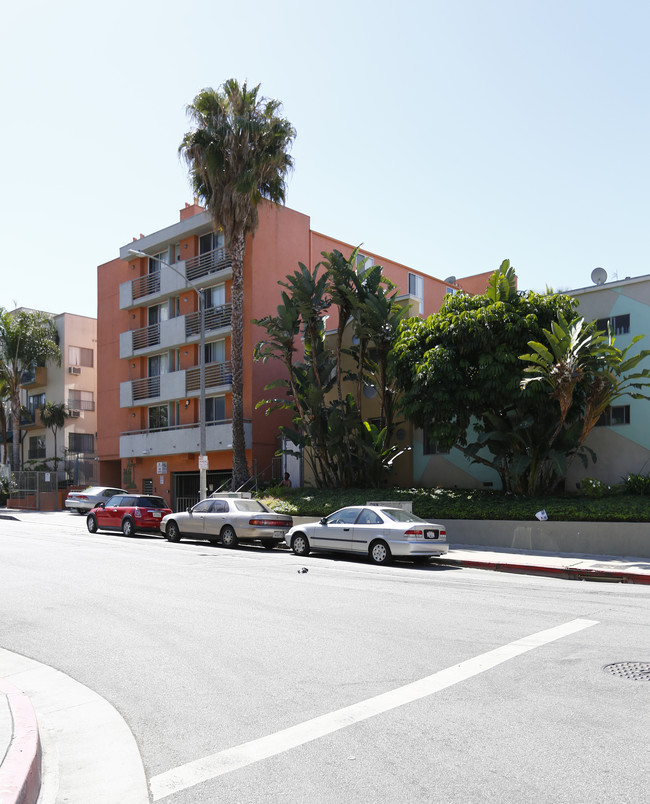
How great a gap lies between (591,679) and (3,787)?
491 cm

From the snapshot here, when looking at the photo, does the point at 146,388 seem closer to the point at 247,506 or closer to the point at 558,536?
the point at 247,506

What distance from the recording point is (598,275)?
25.4m

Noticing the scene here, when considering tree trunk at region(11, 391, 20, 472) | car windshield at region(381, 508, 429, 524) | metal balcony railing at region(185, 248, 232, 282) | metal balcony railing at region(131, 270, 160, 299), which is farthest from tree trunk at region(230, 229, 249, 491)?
tree trunk at region(11, 391, 20, 472)

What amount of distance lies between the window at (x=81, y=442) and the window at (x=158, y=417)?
42.6ft

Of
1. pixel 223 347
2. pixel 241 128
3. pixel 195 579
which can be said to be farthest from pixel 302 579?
pixel 223 347

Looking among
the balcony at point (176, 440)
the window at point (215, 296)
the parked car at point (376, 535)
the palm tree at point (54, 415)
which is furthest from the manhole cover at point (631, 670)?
the palm tree at point (54, 415)

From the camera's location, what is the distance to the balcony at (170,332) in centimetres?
3434

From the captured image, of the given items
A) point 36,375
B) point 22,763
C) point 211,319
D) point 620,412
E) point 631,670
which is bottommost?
point 631,670

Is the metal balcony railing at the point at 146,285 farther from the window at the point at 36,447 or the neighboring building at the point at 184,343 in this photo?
the window at the point at 36,447

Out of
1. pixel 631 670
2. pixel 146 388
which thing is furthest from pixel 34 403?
pixel 631 670

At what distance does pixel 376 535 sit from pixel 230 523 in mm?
5592

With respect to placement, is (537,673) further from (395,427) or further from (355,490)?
(395,427)

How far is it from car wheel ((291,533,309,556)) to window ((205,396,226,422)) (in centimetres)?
1575

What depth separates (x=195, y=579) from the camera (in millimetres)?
13656
